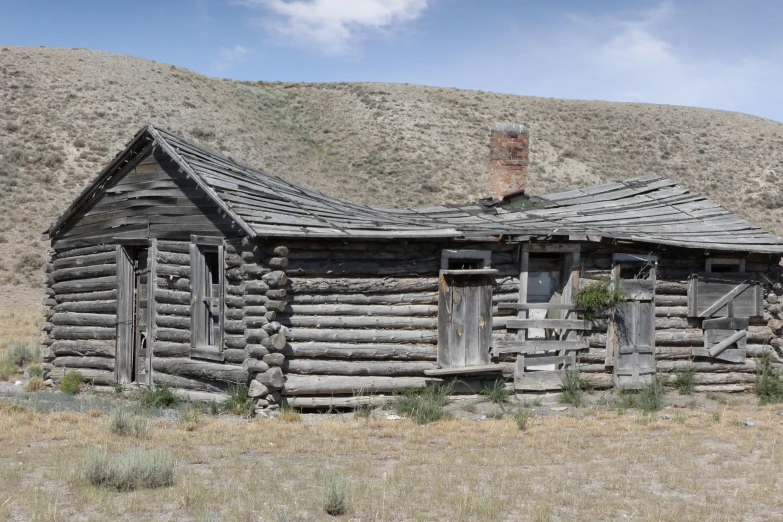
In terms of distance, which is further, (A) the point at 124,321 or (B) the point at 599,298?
(A) the point at 124,321

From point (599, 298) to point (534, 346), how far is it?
1.38 metres

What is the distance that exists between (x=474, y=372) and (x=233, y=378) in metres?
3.88

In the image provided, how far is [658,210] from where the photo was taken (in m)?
16.8

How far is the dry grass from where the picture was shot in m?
7.10

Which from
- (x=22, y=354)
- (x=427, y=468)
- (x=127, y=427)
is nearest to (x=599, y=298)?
(x=427, y=468)

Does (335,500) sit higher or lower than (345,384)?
lower

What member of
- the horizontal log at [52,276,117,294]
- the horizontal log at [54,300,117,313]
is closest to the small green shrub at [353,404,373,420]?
the horizontal log at [54,300,117,313]

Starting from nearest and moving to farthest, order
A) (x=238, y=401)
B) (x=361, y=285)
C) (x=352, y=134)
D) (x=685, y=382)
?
(x=238, y=401), (x=361, y=285), (x=685, y=382), (x=352, y=134)

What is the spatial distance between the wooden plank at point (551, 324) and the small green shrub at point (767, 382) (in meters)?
3.41

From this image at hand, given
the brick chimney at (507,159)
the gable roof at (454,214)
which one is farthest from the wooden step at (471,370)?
the brick chimney at (507,159)

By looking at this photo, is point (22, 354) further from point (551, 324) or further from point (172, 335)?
point (551, 324)

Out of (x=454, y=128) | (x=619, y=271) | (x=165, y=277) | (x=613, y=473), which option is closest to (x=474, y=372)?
(x=619, y=271)

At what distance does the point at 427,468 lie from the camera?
28.7 feet

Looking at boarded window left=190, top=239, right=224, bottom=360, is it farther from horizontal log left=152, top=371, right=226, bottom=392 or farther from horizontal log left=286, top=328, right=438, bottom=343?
horizontal log left=286, top=328, right=438, bottom=343
